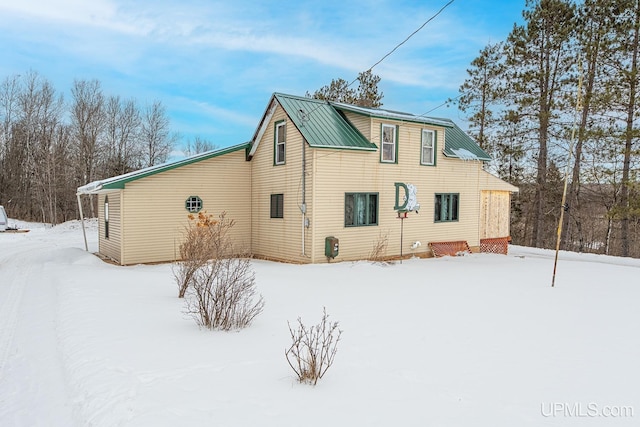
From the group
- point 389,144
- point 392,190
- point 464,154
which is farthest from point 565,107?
point 392,190

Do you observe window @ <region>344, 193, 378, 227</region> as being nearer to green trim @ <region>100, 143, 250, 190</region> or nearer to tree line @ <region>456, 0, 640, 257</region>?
green trim @ <region>100, 143, 250, 190</region>

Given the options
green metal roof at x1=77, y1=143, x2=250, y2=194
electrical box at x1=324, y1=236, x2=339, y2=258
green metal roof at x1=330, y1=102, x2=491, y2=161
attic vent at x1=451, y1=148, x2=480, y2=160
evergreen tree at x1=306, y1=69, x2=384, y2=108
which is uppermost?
evergreen tree at x1=306, y1=69, x2=384, y2=108

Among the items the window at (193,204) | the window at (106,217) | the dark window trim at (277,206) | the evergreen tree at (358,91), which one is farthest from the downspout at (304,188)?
the evergreen tree at (358,91)

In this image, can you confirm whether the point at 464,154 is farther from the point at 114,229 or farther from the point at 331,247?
the point at 114,229

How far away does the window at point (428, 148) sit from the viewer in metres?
16.1

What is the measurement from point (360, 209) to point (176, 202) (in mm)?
6548

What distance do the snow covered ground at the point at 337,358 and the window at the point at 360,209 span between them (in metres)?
4.19

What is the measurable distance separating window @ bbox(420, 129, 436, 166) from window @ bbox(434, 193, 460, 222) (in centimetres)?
158

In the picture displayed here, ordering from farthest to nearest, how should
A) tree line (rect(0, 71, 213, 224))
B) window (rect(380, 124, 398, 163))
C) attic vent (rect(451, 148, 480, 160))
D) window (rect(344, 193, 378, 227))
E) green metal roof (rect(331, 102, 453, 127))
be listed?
tree line (rect(0, 71, 213, 224)) → attic vent (rect(451, 148, 480, 160)) → window (rect(380, 124, 398, 163)) → green metal roof (rect(331, 102, 453, 127)) → window (rect(344, 193, 378, 227))

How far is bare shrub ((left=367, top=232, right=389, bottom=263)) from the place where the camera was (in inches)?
582

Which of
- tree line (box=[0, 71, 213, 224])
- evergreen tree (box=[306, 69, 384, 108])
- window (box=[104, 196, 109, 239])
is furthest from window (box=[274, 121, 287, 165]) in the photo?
tree line (box=[0, 71, 213, 224])

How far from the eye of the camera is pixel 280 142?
1497cm

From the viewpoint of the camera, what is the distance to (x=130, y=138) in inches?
1574

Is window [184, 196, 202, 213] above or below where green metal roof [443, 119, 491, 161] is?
below
